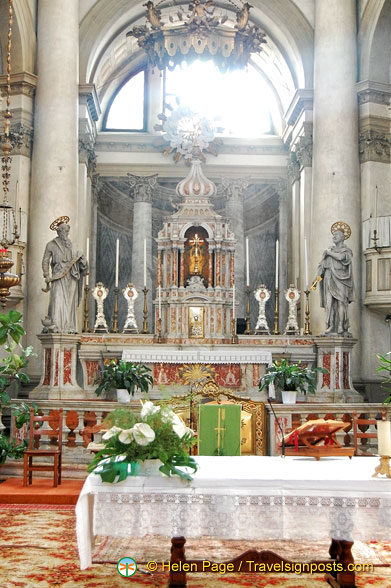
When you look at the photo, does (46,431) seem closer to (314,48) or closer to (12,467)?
(12,467)

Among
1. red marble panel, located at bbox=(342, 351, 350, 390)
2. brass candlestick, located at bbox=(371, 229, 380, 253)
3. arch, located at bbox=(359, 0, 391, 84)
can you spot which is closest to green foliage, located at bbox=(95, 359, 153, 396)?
red marble panel, located at bbox=(342, 351, 350, 390)

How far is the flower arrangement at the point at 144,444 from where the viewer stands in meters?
5.31

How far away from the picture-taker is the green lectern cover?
7.30 metres

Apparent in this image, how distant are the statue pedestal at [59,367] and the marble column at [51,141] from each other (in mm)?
2806

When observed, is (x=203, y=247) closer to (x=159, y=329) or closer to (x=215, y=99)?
(x=159, y=329)

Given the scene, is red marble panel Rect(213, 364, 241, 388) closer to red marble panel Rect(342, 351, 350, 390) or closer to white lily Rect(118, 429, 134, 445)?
red marble panel Rect(342, 351, 350, 390)

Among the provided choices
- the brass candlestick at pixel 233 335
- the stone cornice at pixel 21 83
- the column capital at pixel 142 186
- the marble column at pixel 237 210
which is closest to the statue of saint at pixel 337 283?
the brass candlestick at pixel 233 335

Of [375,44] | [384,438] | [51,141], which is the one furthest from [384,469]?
[375,44]

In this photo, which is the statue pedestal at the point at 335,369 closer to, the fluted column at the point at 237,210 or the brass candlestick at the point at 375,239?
the brass candlestick at the point at 375,239

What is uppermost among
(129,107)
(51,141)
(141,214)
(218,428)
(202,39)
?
(129,107)

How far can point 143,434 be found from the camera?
532cm

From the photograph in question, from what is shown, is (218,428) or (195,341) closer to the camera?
(218,428)

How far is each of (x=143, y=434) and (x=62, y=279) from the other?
27.2 ft

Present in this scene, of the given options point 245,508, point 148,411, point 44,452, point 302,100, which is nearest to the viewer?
point 245,508
